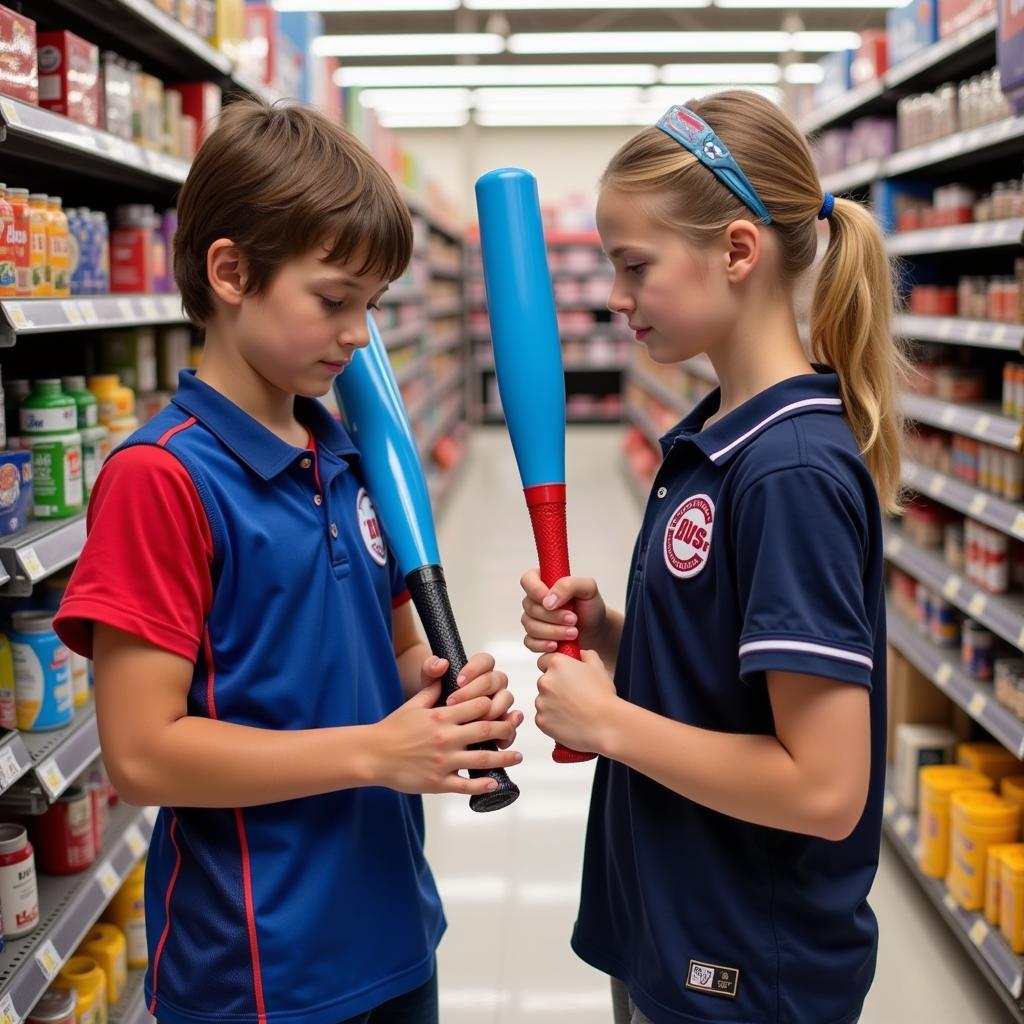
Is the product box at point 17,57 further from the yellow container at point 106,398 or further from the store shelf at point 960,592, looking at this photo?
the store shelf at point 960,592

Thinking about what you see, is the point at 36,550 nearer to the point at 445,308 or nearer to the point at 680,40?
the point at 445,308

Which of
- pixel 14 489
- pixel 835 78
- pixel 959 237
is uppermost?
pixel 835 78

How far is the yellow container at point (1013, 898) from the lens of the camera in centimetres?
244

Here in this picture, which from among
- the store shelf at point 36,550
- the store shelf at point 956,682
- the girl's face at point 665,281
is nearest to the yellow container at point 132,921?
the store shelf at point 36,550

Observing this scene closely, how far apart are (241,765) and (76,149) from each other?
1.33 meters

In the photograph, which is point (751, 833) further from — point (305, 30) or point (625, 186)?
point (305, 30)

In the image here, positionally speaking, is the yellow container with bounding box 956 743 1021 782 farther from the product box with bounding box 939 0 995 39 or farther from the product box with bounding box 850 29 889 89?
the product box with bounding box 850 29 889 89

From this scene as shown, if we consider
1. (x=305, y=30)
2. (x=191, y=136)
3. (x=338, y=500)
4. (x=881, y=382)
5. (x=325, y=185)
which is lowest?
(x=338, y=500)

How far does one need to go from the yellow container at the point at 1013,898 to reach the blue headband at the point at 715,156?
6.01 feet

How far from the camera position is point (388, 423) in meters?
1.38

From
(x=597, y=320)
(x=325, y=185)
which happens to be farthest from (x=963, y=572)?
(x=597, y=320)

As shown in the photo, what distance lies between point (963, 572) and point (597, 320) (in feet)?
35.2

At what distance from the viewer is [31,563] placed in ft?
5.70

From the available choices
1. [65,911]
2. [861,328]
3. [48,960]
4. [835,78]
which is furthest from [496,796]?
[835,78]
